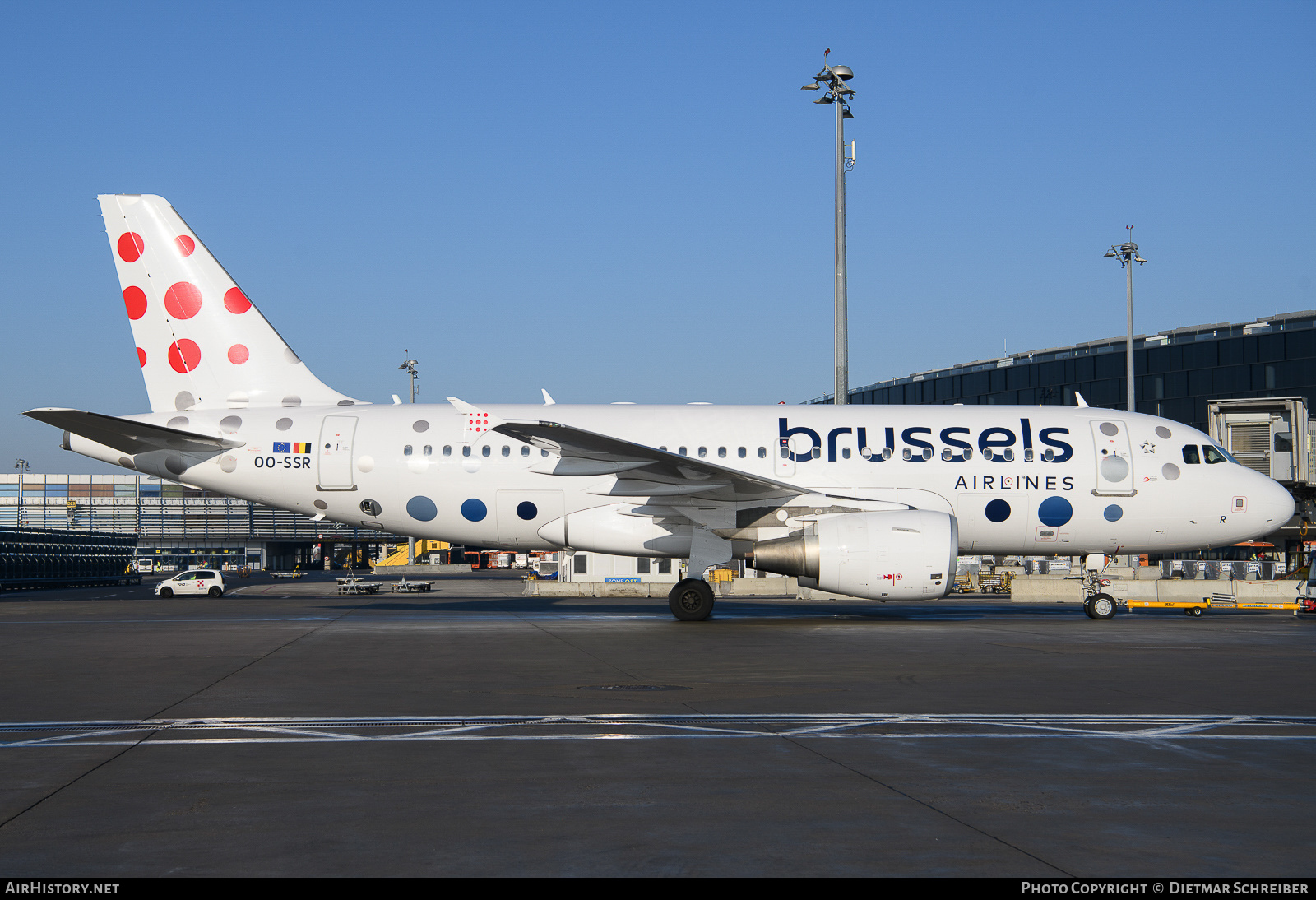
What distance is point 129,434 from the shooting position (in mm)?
22781

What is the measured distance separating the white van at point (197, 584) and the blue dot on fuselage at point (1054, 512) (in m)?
35.9

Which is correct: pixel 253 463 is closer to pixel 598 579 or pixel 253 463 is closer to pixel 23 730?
pixel 23 730

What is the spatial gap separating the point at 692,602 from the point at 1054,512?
801 centimetres

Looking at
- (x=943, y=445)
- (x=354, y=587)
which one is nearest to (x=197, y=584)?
(x=354, y=587)

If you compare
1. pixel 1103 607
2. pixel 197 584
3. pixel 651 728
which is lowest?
pixel 197 584

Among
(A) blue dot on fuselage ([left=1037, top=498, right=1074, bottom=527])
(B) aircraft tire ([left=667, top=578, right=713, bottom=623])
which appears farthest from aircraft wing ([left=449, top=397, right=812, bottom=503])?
(A) blue dot on fuselage ([left=1037, top=498, right=1074, bottom=527])

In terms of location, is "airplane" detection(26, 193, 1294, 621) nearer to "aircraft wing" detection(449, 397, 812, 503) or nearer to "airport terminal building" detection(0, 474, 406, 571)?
"aircraft wing" detection(449, 397, 812, 503)

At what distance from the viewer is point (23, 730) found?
9016 mm

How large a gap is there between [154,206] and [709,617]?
1566 cm

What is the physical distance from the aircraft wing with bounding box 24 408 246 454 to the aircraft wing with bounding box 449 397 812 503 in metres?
6.31

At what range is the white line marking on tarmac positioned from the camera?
873 centimetres

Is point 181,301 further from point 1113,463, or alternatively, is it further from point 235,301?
point 1113,463

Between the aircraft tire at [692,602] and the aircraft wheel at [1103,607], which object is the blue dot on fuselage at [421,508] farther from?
the aircraft wheel at [1103,607]

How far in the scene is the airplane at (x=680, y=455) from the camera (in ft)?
73.4
